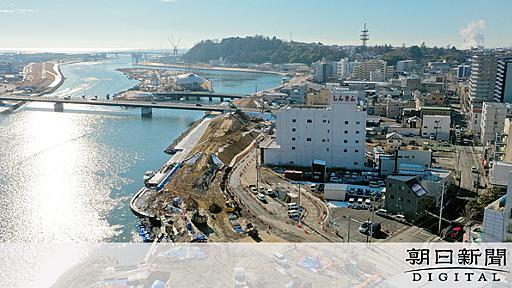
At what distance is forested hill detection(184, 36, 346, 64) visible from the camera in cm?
3509

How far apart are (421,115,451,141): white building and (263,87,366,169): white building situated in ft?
11.4

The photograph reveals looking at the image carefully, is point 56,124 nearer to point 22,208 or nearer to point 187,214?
point 22,208

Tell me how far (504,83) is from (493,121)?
445 centimetres

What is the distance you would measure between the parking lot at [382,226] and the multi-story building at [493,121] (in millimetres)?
4977

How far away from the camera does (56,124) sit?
12.8 meters

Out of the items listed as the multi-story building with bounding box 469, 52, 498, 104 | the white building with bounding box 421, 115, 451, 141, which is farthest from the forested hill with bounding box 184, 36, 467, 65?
the white building with bounding box 421, 115, 451, 141

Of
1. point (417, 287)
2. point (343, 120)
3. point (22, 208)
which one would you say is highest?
point (343, 120)

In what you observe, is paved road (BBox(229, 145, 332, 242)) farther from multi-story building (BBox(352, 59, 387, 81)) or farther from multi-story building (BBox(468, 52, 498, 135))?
multi-story building (BBox(352, 59, 387, 81))

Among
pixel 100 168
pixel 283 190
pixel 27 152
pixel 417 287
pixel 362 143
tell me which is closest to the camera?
pixel 417 287

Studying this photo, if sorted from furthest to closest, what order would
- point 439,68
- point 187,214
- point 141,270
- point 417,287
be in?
1. point 439,68
2. point 187,214
3. point 141,270
4. point 417,287

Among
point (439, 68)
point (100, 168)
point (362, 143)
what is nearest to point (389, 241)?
point (362, 143)

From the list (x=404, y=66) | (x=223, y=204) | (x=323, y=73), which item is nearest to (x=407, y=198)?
(x=223, y=204)

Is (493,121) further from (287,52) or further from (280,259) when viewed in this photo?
(287,52)

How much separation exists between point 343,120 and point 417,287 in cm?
447
